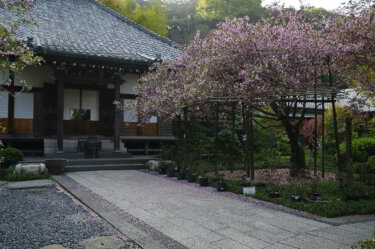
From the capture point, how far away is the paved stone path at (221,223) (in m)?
4.66

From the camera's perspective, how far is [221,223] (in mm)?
5566

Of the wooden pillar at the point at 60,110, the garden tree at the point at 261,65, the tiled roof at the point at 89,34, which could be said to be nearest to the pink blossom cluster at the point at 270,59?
the garden tree at the point at 261,65

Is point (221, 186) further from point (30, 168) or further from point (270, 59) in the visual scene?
point (30, 168)

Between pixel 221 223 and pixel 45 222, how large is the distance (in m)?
2.98

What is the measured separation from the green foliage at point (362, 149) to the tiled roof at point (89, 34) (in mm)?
8938

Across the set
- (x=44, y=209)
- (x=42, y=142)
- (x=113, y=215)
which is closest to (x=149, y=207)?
(x=113, y=215)

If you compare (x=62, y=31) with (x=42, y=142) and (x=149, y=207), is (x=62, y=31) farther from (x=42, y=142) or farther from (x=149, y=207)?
(x=149, y=207)

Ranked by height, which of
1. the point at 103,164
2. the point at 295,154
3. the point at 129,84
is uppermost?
the point at 129,84

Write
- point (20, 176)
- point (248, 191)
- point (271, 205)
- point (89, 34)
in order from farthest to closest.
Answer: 1. point (89, 34)
2. point (20, 176)
3. point (248, 191)
4. point (271, 205)

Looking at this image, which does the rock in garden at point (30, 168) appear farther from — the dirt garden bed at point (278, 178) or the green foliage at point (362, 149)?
the green foliage at point (362, 149)

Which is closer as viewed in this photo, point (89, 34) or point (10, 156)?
point (10, 156)

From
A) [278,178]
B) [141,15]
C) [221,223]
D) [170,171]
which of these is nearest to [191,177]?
[170,171]

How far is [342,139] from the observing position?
48.8 ft

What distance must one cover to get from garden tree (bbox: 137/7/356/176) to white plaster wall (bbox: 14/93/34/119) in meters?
6.48
